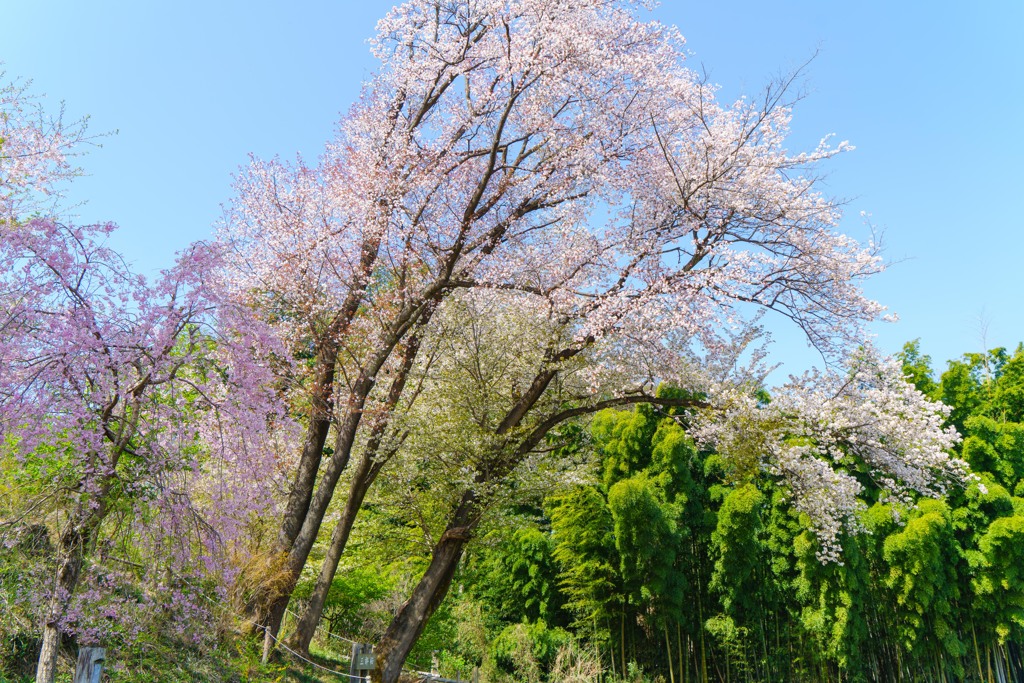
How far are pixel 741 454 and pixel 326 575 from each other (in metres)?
5.10

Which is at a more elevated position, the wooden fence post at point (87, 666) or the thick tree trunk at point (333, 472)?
the thick tree trunk at point (333, 472)

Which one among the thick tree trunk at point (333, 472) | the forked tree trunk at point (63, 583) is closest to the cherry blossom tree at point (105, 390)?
the forked tree trunk at point (63, 583)

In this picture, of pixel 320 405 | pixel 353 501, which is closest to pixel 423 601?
pixel 353 501

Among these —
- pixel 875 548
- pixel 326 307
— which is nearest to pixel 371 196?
pixel 326 307

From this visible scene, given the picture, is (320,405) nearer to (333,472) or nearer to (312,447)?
(312,447)

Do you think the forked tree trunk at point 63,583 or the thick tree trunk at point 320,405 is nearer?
the forked tree trunk at point 63,583

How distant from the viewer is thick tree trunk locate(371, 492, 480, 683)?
28.2 feet

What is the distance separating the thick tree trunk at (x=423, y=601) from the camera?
8.60 meters

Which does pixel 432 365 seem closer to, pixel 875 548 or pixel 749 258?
pixel 749 258

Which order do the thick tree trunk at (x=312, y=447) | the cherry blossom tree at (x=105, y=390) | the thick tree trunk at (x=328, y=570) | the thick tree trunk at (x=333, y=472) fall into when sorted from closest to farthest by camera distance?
the cherry blossom tree at (x=105, y=390)
the thick tree trunk at (x=333, y=472)
the thick tree trunk at (x=312, y=447)
the thick tree trunk at (x=328, y=570)

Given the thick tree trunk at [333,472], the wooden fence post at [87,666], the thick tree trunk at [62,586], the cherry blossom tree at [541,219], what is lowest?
the wooden fence post at [87,666]

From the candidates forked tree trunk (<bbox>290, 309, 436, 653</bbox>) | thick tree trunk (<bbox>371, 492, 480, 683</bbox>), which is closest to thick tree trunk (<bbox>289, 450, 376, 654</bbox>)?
forked tree trunk (<bbox>290, 309, 436, 653</bbox>)

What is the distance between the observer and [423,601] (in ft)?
29.0

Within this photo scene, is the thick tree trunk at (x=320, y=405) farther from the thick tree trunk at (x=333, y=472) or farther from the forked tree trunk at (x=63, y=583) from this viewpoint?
the forked tree trunk at (x=63, y=583)
